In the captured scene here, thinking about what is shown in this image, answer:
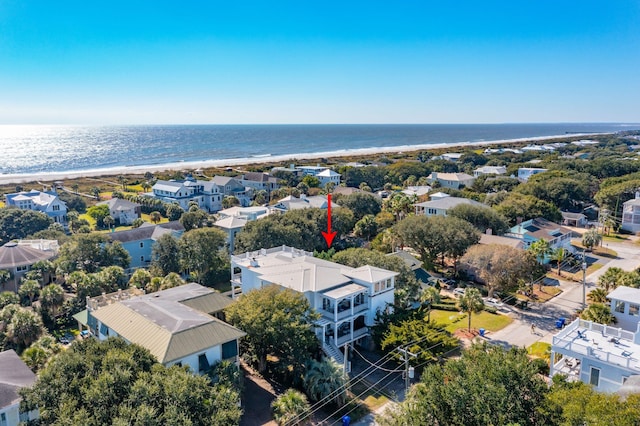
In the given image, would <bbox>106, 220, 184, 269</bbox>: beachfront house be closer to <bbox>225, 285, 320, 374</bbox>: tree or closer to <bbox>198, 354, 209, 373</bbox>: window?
<bbox>225, 285, 320, 374</bbox>: tree

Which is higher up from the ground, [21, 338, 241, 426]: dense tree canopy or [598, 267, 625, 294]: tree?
[21, 338, 241, 426]: dense tree canopy

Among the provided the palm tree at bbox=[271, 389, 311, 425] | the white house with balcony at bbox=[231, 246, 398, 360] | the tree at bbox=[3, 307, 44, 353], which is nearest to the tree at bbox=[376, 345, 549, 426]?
the palm tree at bbox=[271, 389, 311, 425]

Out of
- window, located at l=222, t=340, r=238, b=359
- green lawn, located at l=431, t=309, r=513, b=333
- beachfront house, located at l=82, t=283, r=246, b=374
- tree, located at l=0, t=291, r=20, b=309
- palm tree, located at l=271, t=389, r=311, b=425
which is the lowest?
green lawn, located at l=431, t=309, r=513, b=333

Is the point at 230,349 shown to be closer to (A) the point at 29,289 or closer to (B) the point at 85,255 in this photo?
(A) the point at 29,289

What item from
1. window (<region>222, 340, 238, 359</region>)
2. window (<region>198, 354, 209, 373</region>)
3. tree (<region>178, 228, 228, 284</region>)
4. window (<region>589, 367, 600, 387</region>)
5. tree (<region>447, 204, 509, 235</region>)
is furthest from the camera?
tree (<region>447, 204, 509, 235</region>)

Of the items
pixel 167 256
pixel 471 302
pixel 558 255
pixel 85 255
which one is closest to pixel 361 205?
pixel 558 255

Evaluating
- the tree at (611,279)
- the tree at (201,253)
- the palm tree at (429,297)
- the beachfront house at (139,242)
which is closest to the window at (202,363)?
the palm tree at (429,297)

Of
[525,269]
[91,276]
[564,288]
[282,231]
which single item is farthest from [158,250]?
[564,288]

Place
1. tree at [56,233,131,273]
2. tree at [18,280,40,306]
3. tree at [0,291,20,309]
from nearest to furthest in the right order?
tree at [0,291,20,309] → tree at [18,280,40,306] → tree at [56,233,131,273]

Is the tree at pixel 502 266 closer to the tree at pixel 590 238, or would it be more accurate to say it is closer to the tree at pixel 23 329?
the tree at pixel 590 238
